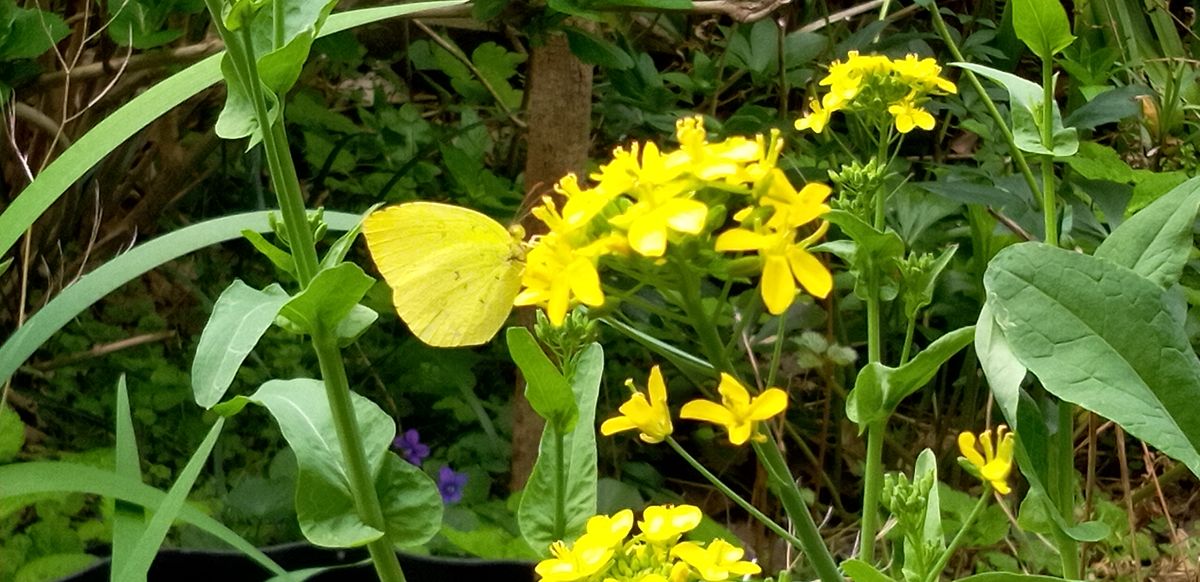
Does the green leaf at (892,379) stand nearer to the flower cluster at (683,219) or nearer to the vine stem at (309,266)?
the flower cluster at (683,219)

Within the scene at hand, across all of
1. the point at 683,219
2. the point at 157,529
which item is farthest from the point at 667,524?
the point at 157,529

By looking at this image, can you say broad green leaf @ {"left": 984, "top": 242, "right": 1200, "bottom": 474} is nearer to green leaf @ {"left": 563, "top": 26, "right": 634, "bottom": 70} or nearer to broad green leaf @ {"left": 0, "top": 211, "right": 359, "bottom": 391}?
broad green leaf @ {"left": 0, "top": 211, "right": 359, "bottom": 391}

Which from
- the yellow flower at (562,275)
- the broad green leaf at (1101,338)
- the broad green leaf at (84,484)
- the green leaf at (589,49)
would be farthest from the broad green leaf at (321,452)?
the green leaf at (589,49)

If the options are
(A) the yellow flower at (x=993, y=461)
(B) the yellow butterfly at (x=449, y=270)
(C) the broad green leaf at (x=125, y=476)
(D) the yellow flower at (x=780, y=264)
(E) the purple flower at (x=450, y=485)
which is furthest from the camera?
(E) the purple flower at (x=450, y=485)

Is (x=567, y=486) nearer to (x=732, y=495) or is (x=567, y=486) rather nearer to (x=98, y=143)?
(x=732, y=495)

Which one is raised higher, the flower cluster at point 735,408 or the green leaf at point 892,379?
the flower cluster at point 735,408

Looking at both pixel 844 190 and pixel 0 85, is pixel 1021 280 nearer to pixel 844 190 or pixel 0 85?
pixel 844 190
